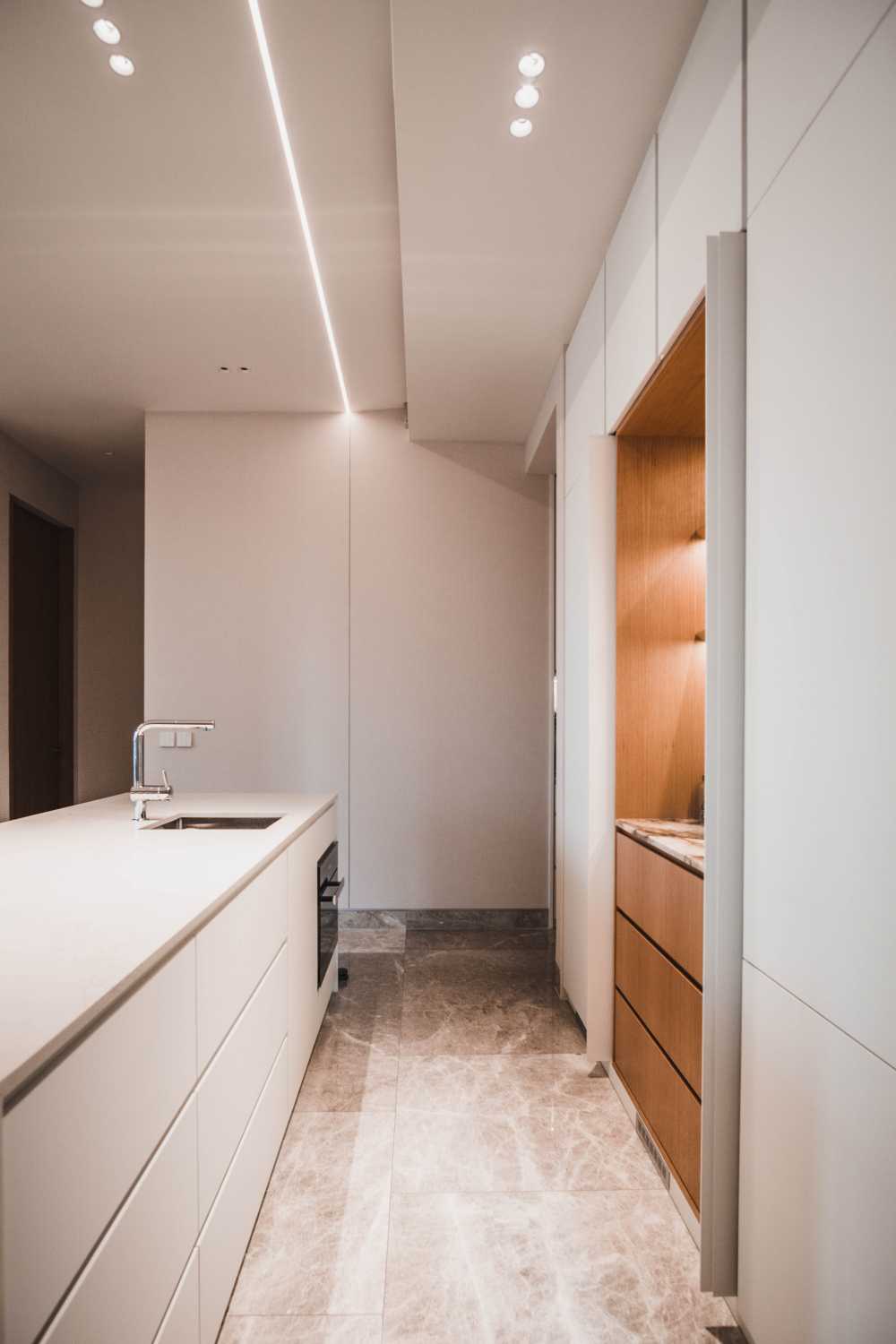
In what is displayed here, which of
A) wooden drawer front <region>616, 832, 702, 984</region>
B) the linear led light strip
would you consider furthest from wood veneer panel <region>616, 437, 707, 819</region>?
the linear led light strip

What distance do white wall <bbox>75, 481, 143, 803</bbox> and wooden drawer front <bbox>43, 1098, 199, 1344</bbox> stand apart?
4905 millimetres

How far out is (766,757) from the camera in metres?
1.46

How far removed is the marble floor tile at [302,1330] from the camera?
1.55 m

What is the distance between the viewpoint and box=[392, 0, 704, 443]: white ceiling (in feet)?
5.85

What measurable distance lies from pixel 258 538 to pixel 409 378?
1.35m

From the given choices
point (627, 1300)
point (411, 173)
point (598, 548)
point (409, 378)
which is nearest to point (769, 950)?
point (627, 1300)

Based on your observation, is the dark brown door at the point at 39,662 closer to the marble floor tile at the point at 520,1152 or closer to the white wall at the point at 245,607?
the white wall at the point at 245,607

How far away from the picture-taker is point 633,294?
233 cm

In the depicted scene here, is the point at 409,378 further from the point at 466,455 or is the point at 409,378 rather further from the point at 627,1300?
the point at 627,1300

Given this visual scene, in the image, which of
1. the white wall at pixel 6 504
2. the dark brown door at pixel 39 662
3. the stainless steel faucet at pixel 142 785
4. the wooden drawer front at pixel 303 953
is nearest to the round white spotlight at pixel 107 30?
the stainless steel faucet at pixel 142 785

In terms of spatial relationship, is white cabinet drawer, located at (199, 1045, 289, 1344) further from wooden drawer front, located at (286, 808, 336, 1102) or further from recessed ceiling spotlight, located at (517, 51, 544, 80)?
recessed ceiling spotlight, located at (517, 51, 544, 80)

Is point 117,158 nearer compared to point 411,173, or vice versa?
point 411,173

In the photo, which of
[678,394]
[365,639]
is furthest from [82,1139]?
[365,639]

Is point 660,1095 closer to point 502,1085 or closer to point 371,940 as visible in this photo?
point 502,1085
